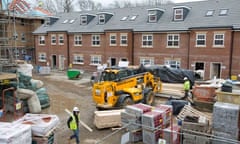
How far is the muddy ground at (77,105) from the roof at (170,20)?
818cm

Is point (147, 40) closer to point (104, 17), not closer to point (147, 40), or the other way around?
point (147, 40)

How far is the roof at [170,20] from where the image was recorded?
72.2 ft

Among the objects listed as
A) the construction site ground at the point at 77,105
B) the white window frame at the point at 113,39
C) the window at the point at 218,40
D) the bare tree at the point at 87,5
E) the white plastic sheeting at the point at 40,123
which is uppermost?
the bare tree at the point at 87,5

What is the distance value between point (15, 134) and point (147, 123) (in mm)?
5036

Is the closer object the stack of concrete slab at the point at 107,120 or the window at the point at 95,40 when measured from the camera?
the stack of concrete slab at the point at 107,120

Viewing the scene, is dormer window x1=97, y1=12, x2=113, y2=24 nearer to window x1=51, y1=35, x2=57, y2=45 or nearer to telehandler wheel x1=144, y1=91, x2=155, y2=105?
window x1=51, y1=35, x2=57, y2=45

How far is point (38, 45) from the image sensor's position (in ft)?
121

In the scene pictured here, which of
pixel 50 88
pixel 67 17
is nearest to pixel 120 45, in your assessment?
pixel 50 88

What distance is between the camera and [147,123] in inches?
366

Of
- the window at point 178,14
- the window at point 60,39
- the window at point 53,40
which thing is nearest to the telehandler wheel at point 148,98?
the window at point 178,14

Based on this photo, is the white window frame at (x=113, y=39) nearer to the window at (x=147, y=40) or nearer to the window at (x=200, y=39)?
the window at (x=147, y=40)

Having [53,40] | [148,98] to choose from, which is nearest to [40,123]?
[148,98]

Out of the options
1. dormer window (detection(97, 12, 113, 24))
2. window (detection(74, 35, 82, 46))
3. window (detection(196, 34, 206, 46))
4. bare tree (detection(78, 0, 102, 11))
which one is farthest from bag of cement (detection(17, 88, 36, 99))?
bare tree (detection(78, 0, 102, 11))

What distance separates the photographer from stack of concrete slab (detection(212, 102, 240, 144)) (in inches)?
336
